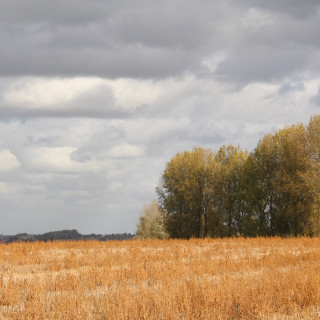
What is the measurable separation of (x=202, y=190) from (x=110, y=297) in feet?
146

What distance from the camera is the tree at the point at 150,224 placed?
74.3 metres

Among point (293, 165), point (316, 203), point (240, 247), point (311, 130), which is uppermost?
point (311, 130)

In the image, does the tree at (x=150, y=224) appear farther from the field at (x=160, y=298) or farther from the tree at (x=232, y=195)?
the field at (x=160, y=298)

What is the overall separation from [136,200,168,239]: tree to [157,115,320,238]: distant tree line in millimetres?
17282

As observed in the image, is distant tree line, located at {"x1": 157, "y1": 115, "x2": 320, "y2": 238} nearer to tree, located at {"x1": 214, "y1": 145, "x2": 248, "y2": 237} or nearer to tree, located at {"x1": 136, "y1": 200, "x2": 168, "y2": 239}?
tree, located at {"x1": 214, "y1": 145, "x2": 248, "y2": 237}

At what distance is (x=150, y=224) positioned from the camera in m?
77.1

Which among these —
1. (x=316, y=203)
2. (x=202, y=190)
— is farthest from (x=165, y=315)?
(x=202, y=190)

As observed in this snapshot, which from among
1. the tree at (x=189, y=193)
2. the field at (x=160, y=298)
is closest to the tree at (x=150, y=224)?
the tree at (x=189, y=193)

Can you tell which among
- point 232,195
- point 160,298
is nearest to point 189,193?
point 232,195

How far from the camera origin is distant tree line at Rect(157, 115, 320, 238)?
1820 inches

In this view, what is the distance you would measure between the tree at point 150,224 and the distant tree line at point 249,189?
17282 mm

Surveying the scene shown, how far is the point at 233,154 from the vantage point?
190 feet

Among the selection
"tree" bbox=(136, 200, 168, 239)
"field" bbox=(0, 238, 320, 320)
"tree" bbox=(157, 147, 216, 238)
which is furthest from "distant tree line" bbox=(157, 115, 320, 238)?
"field" bbox=(0, 238, 320, 320)

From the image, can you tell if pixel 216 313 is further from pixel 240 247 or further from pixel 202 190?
pixel 202 190
